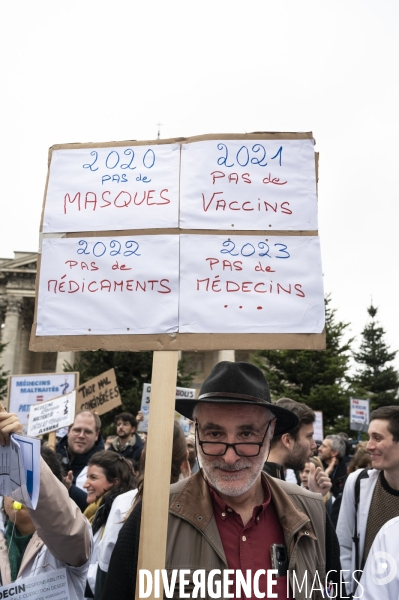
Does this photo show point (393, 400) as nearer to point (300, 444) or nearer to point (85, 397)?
point (85, 397)

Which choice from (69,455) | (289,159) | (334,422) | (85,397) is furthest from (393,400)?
(289,159)

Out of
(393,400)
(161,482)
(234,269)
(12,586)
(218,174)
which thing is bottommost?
(12,586)

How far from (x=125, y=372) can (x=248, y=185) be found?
32.8 meters

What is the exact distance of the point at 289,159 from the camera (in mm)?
2980

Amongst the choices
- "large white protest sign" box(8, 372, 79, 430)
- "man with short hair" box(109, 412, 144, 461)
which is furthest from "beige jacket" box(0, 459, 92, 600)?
"large white protest sign" box(8, 372, 79, 430)

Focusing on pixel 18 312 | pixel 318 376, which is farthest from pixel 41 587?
pixel 18 312

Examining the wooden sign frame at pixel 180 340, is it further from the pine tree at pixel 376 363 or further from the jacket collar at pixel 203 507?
the pine tree at pixel 376 363

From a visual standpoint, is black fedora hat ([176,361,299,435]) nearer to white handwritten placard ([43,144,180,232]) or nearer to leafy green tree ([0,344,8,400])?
white handwritten placard ([43,144,180,232])

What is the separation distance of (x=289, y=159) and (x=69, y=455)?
210 inches

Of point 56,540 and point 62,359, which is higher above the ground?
point 62,359

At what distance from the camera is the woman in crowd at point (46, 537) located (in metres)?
2.52

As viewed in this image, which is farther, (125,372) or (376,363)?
(376,363)

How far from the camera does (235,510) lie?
8.52 ft

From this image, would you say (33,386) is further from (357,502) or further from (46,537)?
(46,537)
